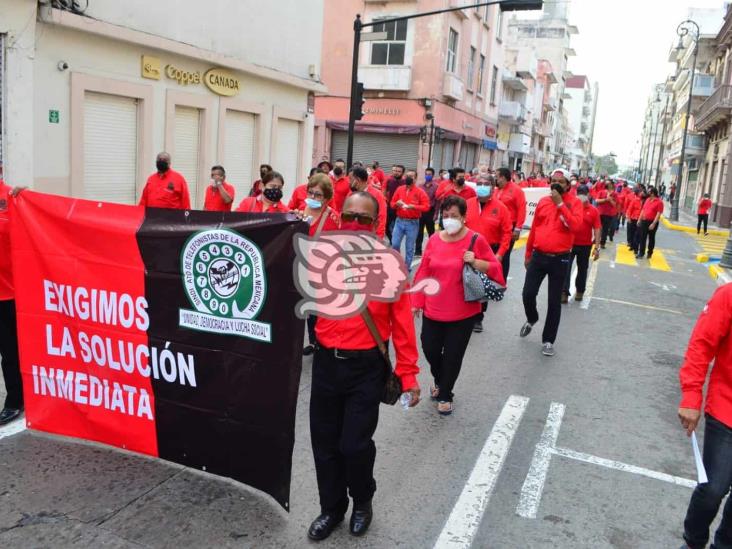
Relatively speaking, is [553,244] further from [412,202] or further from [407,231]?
[412,202]

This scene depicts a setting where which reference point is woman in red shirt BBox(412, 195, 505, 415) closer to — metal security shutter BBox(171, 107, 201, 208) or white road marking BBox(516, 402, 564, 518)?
white road marking BBox(516, 402, 564, 518)

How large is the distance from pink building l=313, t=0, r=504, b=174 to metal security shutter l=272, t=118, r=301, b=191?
1021 cm

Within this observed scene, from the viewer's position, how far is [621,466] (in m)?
4.68

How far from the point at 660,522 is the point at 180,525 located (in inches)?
108

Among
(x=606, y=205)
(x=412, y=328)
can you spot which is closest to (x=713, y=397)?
(x=412, y=328)

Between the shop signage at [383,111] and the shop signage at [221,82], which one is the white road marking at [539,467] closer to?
the shop signage at [221,82]

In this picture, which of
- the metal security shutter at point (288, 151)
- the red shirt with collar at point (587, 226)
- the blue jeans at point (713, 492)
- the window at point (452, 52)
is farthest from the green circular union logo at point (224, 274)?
the window at point (452, 52)

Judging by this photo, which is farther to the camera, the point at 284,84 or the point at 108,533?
the point at 284,84

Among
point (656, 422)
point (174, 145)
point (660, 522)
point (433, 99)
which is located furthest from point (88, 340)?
point (433, 99)

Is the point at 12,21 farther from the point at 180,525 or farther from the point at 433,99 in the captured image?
the point at 433,99

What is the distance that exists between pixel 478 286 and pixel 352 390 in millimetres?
2056

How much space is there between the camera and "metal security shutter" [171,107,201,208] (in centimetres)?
1342

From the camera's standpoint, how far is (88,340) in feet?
13.3

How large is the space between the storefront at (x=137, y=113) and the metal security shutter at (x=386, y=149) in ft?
38.4
